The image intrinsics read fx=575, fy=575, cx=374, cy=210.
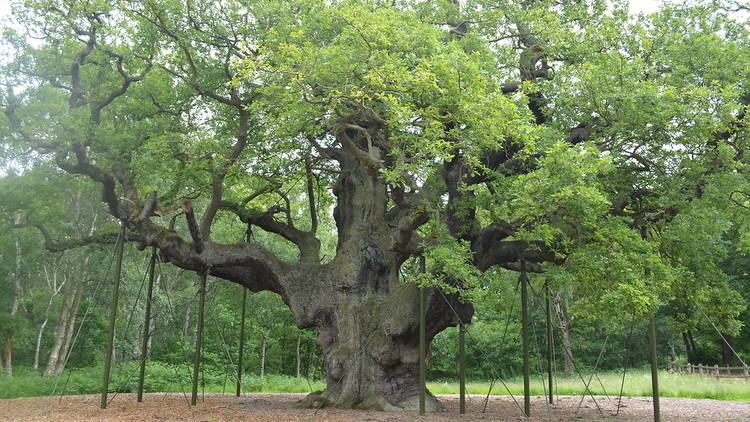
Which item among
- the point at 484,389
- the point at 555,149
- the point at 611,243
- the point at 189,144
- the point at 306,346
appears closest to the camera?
the point at 555,149

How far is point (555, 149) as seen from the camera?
8.22m

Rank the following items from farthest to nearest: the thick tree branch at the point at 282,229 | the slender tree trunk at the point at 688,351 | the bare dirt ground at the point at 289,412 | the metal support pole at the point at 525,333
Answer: the slender tree trunk at the point at 688,351, the thick tree branch at the point at 282,229, the metal support pole at the point at 525,333, the bare dirt ground at the point at 289,412

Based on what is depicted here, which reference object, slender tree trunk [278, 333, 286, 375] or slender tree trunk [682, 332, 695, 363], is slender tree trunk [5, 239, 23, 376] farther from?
slender tree trunk [682, 332, 695, 363]

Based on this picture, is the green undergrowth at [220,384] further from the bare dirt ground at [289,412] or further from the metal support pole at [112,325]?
the metal support pole at [112,325]

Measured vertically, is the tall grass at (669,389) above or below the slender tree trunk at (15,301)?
below

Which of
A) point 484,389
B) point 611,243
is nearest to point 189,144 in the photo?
point 611,243

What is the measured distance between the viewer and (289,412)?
418 inches

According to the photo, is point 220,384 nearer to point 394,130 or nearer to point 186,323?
point 186,323

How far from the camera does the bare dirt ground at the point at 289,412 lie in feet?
31.0

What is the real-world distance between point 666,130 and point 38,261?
19511 millimetres

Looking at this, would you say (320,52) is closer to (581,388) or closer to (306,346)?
(581,388)

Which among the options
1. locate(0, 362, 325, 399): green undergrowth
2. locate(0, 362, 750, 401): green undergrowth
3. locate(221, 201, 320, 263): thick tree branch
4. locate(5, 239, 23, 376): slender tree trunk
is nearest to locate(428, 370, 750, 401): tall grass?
locate(0, 362, 750, 401): green undergrowth

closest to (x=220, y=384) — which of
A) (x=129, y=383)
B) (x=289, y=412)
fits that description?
(x=129, y=383)

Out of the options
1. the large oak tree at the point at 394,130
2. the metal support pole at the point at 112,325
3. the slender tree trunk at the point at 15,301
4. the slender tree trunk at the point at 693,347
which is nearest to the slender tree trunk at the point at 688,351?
the slender tree trunk at the point at 693,347
